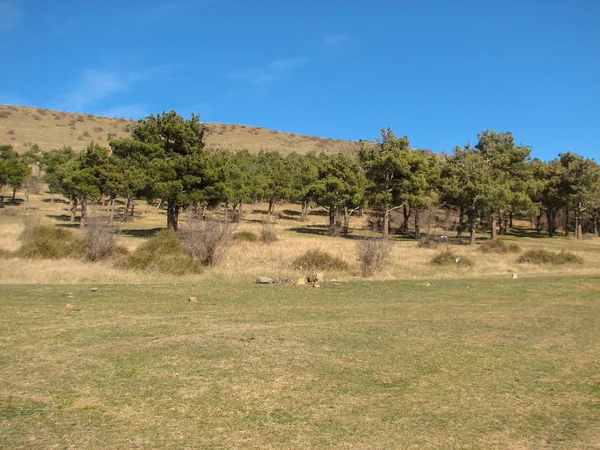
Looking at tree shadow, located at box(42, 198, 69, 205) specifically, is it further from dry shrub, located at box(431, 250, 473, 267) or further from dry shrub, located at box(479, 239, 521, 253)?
dry shrub, located at box(431, 250, 473, 267)

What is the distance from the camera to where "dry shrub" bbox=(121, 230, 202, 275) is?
19.7 meters

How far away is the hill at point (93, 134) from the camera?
87375mm

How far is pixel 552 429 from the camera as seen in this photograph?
18.4 feet

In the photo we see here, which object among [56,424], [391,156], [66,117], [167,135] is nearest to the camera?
[56,424]

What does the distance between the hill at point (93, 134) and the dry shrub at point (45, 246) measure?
206ft

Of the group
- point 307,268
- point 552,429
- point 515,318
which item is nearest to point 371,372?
point 552,429

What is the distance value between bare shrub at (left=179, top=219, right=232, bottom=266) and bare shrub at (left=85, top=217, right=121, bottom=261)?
129 inches

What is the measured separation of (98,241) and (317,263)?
33.5 ft

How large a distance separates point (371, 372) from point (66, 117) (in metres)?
119

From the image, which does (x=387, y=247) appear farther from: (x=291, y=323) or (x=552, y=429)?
(x=552, y=429)

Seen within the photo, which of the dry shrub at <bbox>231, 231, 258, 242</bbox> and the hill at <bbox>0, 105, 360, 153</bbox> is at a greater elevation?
the hill at <bbox>0, 105, 360, 153</bbox>

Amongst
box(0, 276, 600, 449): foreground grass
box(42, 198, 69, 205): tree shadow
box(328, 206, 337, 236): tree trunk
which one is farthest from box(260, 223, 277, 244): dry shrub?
box(42, 198, 69, 205): tree shadow

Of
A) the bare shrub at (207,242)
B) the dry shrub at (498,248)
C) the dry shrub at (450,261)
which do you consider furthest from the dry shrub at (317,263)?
the dry shrub at (498,248)

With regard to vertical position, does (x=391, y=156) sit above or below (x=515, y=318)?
above
